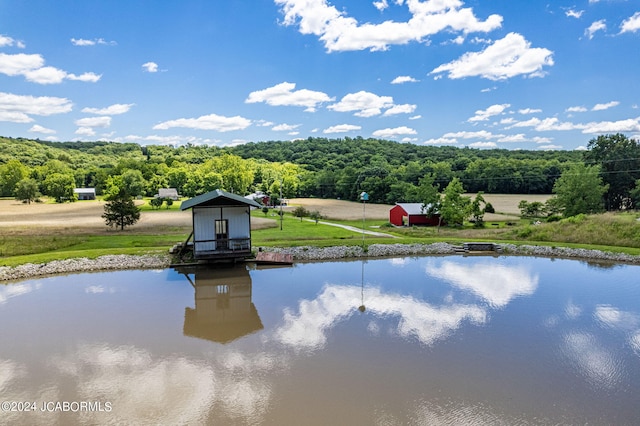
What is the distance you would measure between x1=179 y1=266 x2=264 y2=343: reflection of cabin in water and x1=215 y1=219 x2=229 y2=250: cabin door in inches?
70.6

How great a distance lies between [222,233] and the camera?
23969 mm

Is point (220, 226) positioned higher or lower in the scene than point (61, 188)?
lower

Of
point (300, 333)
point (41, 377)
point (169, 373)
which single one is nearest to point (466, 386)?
point (300, 333)

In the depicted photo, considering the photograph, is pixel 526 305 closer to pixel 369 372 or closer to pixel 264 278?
pixel 369 372

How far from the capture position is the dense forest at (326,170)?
80.2 metres

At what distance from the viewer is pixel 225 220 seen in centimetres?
2402

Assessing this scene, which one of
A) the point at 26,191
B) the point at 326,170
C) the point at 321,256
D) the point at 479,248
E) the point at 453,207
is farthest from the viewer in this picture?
the point at 326,170

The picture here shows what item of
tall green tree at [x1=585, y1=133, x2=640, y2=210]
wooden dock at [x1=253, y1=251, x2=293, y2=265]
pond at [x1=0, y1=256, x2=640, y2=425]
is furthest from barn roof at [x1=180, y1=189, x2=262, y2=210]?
tall green tree at [x1=585, y1=133, x2=640, y2=210]

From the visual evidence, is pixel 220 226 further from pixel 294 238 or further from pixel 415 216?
pixel 415 216

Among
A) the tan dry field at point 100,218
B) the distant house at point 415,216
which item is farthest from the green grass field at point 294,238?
the distant house at point 415,216

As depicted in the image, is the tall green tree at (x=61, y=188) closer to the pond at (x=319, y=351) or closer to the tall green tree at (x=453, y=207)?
the pond at (x=319, y=351)

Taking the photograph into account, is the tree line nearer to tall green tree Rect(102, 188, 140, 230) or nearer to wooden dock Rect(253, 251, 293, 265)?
tall green tree Rect(102, 188, 140, 230)

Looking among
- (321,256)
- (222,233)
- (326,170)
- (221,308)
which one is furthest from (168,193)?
(221,308)

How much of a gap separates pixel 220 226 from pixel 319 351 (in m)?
14.1
